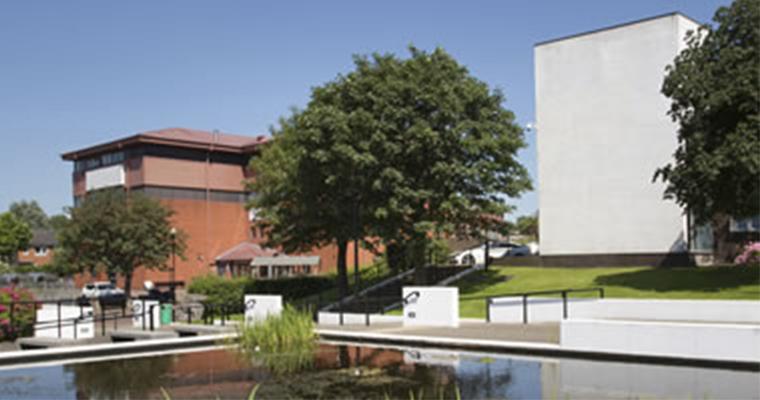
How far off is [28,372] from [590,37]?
31.3m

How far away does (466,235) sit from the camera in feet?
116

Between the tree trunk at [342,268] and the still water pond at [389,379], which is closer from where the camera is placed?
the still water pond at [389,379]

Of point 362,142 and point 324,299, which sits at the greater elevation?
point 362,142

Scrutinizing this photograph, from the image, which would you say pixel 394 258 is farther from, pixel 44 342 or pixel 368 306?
pixel 44 342

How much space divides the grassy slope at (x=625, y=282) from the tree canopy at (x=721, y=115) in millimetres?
2424

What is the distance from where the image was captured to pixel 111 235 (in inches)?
1998

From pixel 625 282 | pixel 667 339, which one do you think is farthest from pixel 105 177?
pixel 667 339

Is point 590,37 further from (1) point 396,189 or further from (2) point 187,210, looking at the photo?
(2) point 187,210

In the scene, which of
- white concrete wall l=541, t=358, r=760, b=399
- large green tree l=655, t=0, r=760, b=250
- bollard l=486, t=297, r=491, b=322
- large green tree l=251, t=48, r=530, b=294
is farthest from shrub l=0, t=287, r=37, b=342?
large green tree l=655, t=0, r=760, b=250

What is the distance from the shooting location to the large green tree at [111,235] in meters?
50.1

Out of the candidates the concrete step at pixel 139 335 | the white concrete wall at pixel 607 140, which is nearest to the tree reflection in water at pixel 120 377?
the concrete step at pixel 139 335

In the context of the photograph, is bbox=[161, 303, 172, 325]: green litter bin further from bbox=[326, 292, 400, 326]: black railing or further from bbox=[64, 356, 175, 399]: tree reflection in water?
bbox=[64, 356, 175, 399]: tree reflection in water

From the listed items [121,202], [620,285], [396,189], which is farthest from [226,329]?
[121,202]

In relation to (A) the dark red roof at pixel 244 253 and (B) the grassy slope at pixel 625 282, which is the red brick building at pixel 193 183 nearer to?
(A) the dark red roof at pixel 244 253
